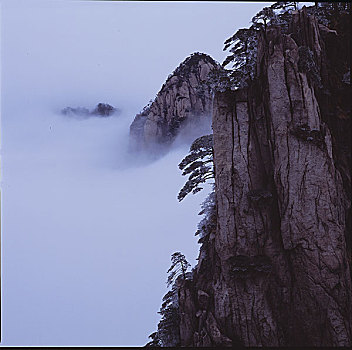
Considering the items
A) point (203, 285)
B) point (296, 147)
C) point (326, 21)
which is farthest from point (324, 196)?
point (326, 21)

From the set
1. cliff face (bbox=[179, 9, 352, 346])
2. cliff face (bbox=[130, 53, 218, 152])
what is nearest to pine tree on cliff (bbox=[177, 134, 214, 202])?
cliff face (bbox=[179, 9, 352, 346])

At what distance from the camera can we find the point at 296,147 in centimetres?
1008

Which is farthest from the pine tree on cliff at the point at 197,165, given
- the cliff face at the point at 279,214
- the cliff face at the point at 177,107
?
the cliff face at the point at 177,107

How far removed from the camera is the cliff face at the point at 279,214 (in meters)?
9.56

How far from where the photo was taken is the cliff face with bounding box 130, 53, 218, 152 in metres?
27.2

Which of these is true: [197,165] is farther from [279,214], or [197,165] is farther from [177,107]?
[177,107]

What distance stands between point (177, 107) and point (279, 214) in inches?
752

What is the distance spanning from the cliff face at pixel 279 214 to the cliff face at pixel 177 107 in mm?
15608

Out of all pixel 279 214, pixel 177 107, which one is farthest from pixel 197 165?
pixel 177 107

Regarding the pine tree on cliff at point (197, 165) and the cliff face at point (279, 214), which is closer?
the cliff face at point (279, 214)

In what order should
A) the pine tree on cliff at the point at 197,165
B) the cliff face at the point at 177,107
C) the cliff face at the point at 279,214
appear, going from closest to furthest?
1. the cliff face at the point at 279,214
2. the pine tree on cliff at the point at 197,165
3. the cliff face at the point at 177,107

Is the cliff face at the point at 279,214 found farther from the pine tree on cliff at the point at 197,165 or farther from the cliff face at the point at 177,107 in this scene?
the cliff face at the point at 177,107

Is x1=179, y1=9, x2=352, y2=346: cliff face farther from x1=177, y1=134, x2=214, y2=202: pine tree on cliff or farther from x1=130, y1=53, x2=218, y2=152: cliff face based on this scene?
x1=130, y1=53, x2=218, y2=152: cliff face

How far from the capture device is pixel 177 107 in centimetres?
2783
